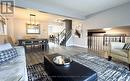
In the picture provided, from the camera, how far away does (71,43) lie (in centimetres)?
816

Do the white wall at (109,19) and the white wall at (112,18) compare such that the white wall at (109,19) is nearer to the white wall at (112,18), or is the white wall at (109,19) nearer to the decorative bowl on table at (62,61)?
the white wall at (112,18)

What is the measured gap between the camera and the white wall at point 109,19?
14.3 ft

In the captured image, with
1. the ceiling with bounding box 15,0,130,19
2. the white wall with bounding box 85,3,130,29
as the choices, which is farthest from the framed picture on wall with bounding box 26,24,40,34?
the white wall with bounding box 85,3,130,29

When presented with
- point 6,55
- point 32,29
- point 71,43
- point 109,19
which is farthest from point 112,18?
point 32,29

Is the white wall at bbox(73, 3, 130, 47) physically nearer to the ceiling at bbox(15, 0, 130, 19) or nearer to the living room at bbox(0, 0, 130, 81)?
the living room at bbox(0, 0, 130, 81)

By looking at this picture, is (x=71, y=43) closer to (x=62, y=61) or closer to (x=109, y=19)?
(x=109, y=19)

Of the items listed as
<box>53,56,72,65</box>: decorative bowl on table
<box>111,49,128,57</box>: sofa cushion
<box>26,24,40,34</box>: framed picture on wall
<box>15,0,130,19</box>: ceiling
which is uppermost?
<box>15,0,130,19</box>: ceiling

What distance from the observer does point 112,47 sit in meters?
3.42

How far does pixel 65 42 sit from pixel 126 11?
195 inches

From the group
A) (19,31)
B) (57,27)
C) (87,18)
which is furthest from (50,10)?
(57,27)

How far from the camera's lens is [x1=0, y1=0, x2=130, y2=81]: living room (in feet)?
5.79

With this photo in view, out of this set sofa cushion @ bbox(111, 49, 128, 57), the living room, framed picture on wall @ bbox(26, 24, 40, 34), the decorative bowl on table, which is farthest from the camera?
framed picture on wall @ bbox(26, 24, 40, 34)

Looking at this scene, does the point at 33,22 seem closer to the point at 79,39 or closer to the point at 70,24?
the point at 70,24

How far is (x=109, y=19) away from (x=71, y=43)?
13.0 feet
